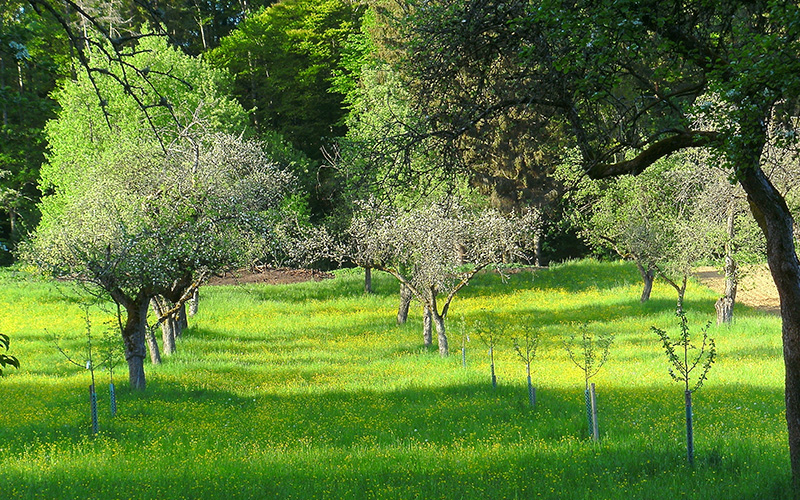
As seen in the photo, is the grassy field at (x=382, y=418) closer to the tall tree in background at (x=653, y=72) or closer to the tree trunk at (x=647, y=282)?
the tree trunk at (x=647, y=282)

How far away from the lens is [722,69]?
7188mm

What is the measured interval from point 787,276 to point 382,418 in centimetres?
998

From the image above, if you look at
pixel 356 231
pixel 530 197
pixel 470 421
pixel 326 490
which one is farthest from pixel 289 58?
pixel 326 490

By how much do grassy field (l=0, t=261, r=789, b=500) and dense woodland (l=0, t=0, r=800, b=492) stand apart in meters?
2.02

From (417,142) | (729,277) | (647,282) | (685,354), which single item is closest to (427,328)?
(729,277)

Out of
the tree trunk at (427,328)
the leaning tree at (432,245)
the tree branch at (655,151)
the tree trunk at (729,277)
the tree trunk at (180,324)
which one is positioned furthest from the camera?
the tree trunk at (180,324)

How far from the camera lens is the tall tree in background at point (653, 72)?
266 inches

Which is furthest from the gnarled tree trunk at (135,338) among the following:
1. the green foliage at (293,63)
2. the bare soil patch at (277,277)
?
the green foliage at (293,63)

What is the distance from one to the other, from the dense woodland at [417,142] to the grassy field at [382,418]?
79.6 inches

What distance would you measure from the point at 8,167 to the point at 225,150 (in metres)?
16.6

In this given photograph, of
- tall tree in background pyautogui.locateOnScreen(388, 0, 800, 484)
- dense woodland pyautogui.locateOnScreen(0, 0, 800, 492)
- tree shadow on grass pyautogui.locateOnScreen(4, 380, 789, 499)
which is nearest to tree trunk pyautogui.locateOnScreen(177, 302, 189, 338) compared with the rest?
dense woodland pyautogui.locateOnScreen(0, 0, 800, 492)

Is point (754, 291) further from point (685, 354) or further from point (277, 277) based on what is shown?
point (685, 354)

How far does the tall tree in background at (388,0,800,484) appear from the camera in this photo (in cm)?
677

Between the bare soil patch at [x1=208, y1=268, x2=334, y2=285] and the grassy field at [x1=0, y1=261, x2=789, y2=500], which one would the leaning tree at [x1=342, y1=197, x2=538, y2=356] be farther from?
the bare soil patch at [x1=208, y1=268, x2=334, y2=285]
